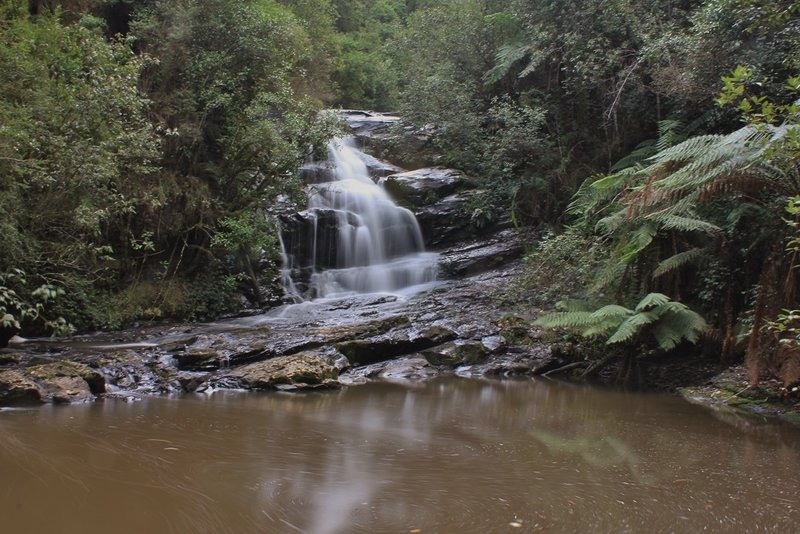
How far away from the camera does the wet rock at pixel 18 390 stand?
605cm

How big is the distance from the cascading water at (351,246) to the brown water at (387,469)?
798 centimetres

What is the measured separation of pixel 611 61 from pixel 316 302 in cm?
840

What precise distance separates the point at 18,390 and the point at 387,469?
14.5ft

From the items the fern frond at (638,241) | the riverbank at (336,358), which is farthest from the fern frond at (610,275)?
the riverbank at (336,358)

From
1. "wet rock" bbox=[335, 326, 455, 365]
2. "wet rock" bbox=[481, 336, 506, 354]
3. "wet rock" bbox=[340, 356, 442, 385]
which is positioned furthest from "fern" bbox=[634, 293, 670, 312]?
"wet rock" bbox=[335, 326, 455, 365]

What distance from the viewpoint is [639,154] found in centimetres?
1190

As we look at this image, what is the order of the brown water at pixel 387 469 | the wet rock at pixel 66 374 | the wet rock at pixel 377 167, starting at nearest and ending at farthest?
the brown water at pixel 387 469
the wet rock at pixel 66 374
the wet rock at pixel 377 167

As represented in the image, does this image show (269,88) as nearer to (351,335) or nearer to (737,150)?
(351,335)

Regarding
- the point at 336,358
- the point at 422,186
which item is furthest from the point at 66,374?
the point at 422,186

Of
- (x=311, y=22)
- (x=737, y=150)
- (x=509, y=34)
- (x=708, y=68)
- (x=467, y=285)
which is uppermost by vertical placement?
(x=311, y=22)

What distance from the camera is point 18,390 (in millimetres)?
6125

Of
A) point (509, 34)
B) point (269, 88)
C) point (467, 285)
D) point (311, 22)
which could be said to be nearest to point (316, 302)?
point (467, 285)

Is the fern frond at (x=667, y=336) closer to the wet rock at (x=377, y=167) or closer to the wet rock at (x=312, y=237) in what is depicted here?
the wet rock at (x=312, y=237)

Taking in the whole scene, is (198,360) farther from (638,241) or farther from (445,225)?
(445,225)
